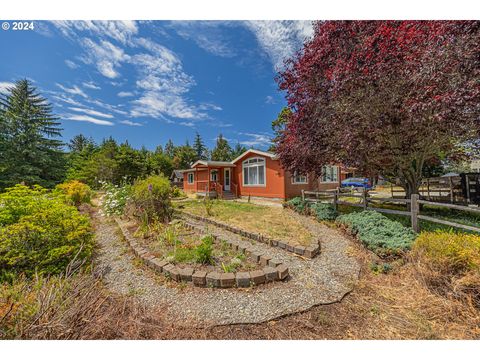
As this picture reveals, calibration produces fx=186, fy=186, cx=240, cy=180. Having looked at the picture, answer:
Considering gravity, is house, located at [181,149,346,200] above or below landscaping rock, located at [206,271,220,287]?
above

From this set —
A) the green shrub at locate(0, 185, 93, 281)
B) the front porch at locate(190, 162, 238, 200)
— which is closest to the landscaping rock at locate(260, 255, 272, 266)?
the green shrub at locate(0, 185, 93, 281)

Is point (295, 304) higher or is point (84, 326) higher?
point (84, 326)

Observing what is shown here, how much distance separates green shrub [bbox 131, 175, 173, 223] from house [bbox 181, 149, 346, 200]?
5376 millimetres

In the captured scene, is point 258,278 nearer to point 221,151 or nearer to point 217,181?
point 217,181

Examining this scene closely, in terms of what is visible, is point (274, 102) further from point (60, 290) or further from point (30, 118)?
point (30, 118)

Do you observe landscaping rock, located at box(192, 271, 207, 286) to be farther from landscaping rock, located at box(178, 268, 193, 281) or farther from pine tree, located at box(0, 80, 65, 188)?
pine tree, located at box(0, 80, 65, 188)

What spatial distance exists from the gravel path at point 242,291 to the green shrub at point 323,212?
226 cm

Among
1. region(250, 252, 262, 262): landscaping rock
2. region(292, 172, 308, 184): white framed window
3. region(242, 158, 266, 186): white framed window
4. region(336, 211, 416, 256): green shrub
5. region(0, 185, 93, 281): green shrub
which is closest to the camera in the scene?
region(0, 185, 93, 281): green shrub

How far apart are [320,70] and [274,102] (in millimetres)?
1820

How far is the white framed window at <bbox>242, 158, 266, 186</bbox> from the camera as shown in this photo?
12.0 m

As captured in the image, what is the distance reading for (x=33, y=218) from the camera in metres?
2.90

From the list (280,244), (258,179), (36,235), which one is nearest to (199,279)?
(280,244)

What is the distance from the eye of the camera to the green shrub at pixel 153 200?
551cm
